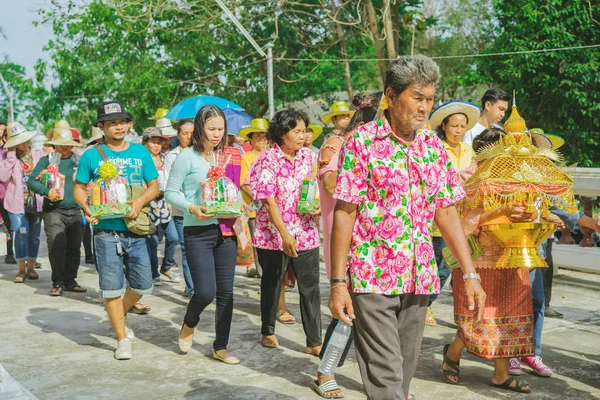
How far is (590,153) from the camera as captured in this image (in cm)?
1789

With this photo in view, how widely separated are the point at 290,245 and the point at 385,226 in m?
2.52

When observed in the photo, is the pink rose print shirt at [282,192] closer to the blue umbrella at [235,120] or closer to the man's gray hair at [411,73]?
the man's gray hair at [411,73]

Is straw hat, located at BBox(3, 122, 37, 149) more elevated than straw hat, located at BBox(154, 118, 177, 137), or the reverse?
straw hat, located at BBox(154, 118, 177, 137)

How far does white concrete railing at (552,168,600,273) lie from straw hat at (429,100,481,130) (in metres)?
2.70

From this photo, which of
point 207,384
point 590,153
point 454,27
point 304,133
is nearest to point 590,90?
point 590,153

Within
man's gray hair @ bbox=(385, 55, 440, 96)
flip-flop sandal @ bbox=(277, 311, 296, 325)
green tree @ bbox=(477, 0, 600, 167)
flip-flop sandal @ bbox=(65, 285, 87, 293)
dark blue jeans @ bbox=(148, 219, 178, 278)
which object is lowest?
flip-flop sandal @ bbox=(65, 285, 87, 293)

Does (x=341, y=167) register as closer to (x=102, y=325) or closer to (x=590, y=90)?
(x=102, y=325)

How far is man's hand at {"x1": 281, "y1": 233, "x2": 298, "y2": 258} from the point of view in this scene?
5.91 metres

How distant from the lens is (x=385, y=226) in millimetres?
3445

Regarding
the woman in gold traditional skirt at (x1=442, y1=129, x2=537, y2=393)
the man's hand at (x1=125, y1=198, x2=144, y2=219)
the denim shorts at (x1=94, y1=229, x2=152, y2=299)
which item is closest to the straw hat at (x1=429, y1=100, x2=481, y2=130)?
the woman in gold traditional skirt at (x1=442, y1=129, x2=537, y2=393)

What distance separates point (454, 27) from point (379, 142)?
32.3 metres

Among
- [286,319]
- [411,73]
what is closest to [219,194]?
[286,319]

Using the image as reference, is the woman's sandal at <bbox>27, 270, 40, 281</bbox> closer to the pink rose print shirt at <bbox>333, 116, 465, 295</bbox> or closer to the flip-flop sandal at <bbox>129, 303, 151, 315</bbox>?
the flip-flop sandal at <bbox>129, 303, 151, 315</bbox>

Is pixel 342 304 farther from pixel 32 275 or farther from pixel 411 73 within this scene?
pixel 32 275
